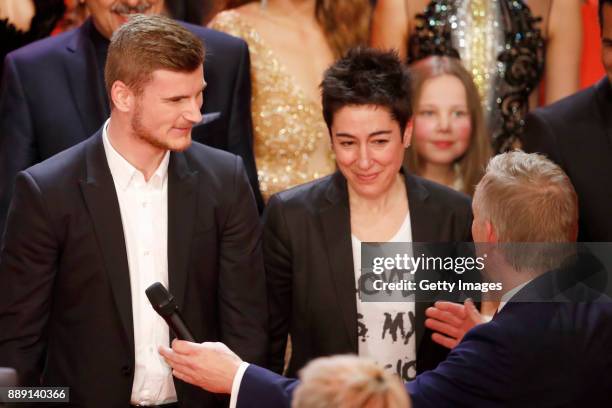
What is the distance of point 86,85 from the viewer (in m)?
3.39

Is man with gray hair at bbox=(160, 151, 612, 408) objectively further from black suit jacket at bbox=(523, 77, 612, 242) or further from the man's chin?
black suit jacket at bbox=(523, 77, 612, 242)

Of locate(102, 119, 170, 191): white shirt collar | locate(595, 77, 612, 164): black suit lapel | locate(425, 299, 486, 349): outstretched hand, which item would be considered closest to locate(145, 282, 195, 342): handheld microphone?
locate(102, 119, 170, 191): white shirt collar

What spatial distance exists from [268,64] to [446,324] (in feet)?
4.08

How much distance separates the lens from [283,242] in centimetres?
314

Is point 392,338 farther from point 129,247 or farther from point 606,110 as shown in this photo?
point 606,110

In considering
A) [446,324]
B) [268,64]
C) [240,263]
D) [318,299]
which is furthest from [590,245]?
[268,64]

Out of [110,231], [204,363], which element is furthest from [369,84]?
[204,363]

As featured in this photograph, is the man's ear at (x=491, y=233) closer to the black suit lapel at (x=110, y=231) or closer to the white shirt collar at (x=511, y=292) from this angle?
the white shirt collar at (x=511, y=292)

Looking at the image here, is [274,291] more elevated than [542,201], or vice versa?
[542,201]

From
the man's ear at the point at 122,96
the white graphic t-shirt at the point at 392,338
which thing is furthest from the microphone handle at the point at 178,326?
the white graphic t-shirt at the point at 392,338

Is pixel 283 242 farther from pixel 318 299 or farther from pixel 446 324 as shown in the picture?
pixel 446 324

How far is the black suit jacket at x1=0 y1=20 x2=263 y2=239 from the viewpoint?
3299 millimetres

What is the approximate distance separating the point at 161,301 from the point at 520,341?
780 millimetres

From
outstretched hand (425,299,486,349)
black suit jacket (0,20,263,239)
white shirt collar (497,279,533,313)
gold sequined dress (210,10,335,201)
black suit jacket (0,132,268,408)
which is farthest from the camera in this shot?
gold sequined dress (210,10,335,201)
